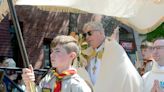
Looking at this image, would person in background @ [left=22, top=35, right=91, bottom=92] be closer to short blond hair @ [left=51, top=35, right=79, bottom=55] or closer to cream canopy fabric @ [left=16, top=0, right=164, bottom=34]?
short blond hair @ [left=51, top=35, right=79, bottom=55]

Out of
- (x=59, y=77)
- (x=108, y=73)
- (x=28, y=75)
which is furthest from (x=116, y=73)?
(x=28, y=75)

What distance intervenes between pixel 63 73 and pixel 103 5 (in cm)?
77

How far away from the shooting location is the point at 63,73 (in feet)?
13.2

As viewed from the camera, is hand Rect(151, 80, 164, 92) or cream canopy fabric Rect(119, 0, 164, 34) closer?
hand Rect(151, 80, 164, 92)

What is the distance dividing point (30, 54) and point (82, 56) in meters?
9.09

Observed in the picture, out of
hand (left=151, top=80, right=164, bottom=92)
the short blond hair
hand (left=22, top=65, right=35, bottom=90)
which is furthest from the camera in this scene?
the short blond hair

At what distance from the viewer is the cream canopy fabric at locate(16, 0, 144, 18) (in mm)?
4176

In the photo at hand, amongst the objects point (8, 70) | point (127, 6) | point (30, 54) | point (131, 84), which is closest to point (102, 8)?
point (127, 6)

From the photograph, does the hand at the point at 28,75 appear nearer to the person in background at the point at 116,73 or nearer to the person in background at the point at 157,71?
the person in background at the point at 116,73

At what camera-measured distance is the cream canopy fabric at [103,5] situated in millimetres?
4176

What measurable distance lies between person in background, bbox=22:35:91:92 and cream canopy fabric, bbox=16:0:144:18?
0.35 m

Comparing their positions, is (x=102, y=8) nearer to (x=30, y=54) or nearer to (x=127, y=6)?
(x=127, y=6)

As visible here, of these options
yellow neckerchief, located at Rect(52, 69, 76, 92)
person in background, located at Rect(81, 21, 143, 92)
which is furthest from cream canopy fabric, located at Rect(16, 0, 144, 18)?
yellow neckerchief, located at Rect(52, 69, 76, 92)

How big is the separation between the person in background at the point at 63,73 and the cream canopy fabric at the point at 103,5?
1.13 feet
